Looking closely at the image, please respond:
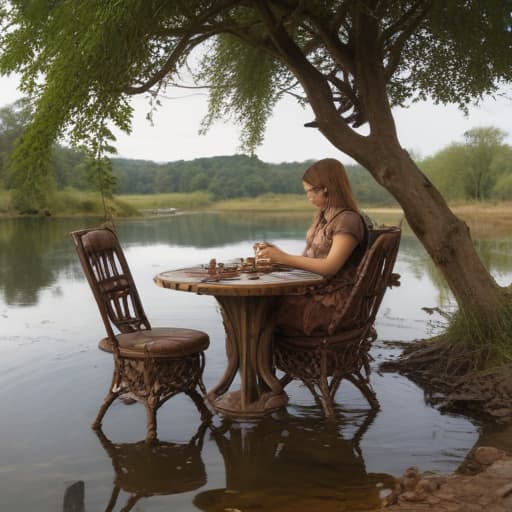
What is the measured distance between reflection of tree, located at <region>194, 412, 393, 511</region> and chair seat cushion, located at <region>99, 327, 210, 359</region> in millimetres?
572

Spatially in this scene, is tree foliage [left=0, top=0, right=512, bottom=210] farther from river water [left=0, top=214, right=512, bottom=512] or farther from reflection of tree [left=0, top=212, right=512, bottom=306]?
→ reflection of tree [left=0, top=212, right=512, bottom=306]

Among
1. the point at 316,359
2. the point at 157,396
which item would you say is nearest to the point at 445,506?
the point at 316,359

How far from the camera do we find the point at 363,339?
4500mm

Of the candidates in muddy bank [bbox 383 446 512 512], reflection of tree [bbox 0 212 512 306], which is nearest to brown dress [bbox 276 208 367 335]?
muddy bank [bbox 383 446 512 512]

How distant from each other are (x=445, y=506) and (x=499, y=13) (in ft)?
14.3

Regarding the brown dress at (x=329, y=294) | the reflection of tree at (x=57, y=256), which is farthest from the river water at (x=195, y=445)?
the reflection of tree at (x=57, y=256)

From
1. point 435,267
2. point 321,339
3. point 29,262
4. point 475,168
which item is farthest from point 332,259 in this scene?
point 475,168

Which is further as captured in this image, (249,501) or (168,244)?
(168,244)

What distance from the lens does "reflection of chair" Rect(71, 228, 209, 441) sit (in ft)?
13.3

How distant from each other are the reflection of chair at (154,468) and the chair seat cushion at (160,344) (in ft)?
1.72

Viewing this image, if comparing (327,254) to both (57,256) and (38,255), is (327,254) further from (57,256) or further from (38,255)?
(38,255)

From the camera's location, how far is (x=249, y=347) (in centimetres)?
439

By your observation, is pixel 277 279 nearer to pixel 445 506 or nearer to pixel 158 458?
pixel 158 458

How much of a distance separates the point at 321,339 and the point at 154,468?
49.1 inches
